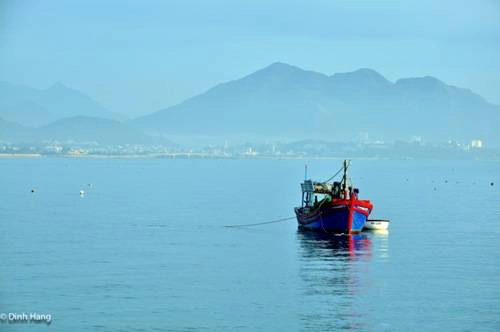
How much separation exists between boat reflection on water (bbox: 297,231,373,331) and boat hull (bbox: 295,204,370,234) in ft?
2.17

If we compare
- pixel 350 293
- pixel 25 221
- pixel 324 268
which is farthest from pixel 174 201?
pixel 350 293

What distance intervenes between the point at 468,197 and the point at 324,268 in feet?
326

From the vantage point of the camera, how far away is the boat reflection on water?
161 feet

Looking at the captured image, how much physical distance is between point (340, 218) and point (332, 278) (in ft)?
73.9

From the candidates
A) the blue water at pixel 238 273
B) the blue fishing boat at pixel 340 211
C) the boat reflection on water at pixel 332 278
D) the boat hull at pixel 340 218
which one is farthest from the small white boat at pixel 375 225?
the blue fishing boat at pixel 340 211

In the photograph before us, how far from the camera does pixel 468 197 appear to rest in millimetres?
160000

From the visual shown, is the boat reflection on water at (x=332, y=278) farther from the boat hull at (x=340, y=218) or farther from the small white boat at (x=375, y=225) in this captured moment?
the small white boat at (x=375, y=225)

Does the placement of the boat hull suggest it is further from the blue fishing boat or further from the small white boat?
the small white boat

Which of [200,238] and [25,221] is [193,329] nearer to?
[200,238]

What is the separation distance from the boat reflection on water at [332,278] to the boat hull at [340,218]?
0.66m

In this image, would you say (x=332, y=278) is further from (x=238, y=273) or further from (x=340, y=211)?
(x=340, y=211)

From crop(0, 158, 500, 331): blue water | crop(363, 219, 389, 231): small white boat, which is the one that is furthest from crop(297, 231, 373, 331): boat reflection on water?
crop(363, 219, 389, 231): small white boat

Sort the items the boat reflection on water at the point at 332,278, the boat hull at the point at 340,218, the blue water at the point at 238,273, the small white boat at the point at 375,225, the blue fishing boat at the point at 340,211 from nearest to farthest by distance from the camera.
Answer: the boat reflection on water at the point at 332,278, the blue water at the point at 238,273, the blue fishing boat at the point at 340,211, the boat hull at the point at 340,218, the small white boat at the point at 375,225

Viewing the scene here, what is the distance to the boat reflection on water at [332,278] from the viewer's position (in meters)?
49.2
